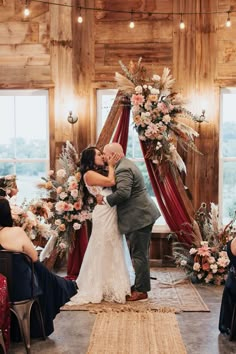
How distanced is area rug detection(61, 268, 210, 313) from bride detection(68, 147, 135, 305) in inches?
4.8

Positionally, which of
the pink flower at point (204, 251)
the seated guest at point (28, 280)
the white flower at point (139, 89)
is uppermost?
the white flower at point (139, 89)

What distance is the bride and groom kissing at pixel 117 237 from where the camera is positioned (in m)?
4.70

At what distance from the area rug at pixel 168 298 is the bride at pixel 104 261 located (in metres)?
0.12

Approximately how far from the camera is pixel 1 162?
21.4 feet

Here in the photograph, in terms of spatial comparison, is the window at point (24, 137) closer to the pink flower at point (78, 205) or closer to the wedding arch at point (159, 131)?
the wedding arch at point (159, 131)

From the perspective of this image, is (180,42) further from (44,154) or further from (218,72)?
(44,154)

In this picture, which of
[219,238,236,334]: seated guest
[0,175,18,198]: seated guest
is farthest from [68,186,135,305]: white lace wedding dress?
[219,238,236,334]: seated guest

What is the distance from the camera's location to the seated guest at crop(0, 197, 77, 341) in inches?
136

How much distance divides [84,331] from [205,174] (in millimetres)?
2907

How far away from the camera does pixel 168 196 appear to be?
588 centimetres

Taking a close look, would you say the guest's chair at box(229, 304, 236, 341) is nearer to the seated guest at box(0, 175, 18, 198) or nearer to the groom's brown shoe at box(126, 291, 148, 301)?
the groom's brown shoe at box(126, 291, 148, 301)

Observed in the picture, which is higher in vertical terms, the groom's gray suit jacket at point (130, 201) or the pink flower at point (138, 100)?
the pink flower at point (138, 100)

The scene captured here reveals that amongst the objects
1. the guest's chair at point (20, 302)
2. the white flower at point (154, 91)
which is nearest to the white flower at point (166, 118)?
the white flower at point (154, 91)

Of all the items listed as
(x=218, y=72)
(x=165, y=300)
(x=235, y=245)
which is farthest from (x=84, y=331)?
(x=218, y=72)
